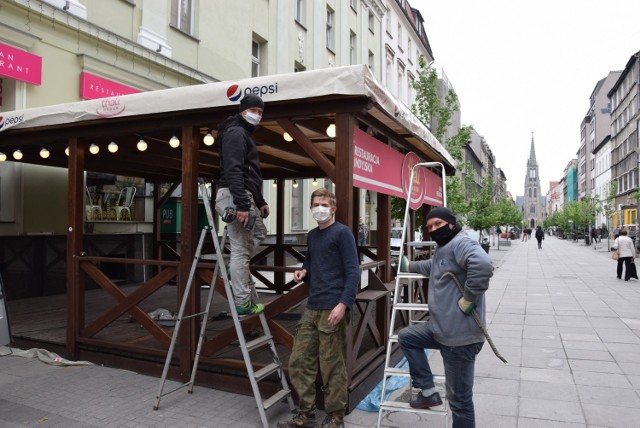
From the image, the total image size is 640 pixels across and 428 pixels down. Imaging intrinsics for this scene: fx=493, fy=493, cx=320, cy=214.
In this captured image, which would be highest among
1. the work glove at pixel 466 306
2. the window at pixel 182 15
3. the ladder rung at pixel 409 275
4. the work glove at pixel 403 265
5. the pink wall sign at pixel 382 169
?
the window at pixel 182 15

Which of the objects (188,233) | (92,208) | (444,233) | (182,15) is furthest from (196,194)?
(182,15)

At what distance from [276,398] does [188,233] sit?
6.76 ft

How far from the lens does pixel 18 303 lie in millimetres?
8859

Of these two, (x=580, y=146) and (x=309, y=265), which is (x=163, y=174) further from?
(x=580, y=146)

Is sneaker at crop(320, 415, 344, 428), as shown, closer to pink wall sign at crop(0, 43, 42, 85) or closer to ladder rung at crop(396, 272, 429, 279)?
ladder rung at crop(396, 272, 429, 279)

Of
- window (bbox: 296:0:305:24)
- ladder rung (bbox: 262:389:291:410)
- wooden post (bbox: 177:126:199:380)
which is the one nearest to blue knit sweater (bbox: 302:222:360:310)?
ladder rung (bbox: 262:389:291:410)

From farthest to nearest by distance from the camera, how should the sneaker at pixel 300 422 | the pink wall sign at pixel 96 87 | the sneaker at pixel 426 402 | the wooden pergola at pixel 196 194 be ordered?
the pink wall sign at pixel 96 87 < the wooden pergola at pixel 196 194 < the sneaker at pixel 300 422 < the sneaker at pixel 426 402

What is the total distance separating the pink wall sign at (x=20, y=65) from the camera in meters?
8.73

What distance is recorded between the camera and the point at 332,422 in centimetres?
406

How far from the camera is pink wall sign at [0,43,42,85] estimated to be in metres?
8.73

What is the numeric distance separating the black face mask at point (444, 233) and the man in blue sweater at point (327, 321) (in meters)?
0.71

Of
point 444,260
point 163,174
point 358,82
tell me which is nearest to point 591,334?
point 444,260

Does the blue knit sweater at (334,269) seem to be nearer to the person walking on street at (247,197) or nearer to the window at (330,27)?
the person walking on street at (247,197)

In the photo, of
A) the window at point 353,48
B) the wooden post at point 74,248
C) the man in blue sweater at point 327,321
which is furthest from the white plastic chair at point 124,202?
the window at point 353,48
